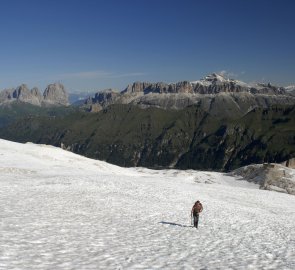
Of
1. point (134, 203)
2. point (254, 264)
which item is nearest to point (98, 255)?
point (254, 264)

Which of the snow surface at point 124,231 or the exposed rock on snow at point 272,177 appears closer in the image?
the snow surface at point 124,231

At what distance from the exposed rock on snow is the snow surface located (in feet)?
286

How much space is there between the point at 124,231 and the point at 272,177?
125527mm

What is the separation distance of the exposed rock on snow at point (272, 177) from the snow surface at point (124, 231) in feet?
286

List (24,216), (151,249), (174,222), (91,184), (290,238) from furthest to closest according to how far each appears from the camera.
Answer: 1. (91,184)
2. (174,222)
3. (290,238)
4. (24,216)
5. (151,249)

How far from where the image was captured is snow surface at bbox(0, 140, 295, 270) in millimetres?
17531

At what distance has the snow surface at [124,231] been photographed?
17.5 m

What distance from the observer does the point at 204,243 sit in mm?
23938

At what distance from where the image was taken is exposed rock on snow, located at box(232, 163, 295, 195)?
134250 millimetres

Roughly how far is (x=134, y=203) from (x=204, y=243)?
16.2m

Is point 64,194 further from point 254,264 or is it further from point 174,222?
point 254,264

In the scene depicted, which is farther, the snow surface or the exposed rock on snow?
the exposed rock on snow

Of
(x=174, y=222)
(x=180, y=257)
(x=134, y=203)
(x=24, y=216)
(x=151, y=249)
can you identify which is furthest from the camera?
(x=134, y=203)

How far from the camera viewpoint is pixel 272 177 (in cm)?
14238
